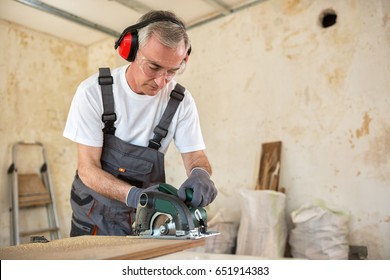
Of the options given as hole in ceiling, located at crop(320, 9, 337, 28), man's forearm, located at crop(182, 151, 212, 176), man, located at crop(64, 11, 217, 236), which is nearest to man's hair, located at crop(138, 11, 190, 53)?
man, located at crop(64, 11, 217, 236)

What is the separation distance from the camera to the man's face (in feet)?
3.97

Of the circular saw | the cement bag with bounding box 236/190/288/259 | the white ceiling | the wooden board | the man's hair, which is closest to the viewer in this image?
the wooden board

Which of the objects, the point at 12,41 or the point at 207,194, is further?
the point at 12,41

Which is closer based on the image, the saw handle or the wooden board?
the wooden board

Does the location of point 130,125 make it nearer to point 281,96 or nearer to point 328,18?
point 281,96

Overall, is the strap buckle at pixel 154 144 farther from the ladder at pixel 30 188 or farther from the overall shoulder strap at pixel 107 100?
the ladder at pixel 30 188

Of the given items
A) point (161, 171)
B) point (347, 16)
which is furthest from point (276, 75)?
point (161, 171)

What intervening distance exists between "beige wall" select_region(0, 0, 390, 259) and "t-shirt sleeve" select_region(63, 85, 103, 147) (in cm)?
83

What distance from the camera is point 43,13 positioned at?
206 centimetres

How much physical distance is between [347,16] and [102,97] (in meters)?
1.76

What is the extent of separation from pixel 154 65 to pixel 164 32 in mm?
119

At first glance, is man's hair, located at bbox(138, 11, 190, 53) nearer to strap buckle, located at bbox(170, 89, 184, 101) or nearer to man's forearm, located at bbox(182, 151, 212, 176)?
strap buckle, located at bbox(170, 89, 184, 101)
